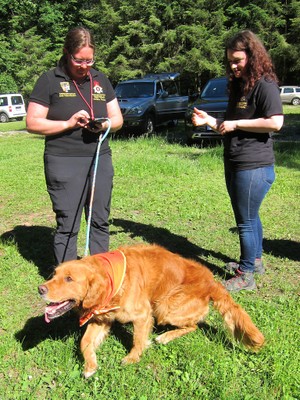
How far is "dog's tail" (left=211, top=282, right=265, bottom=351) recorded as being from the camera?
2.62 m

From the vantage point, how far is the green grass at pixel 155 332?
256 cm

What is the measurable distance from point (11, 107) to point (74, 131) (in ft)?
87.7

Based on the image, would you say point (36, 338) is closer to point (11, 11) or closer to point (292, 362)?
point (292, 362)

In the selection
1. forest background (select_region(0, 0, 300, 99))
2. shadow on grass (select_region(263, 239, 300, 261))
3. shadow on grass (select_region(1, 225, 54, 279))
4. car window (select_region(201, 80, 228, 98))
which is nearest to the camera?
shadow on grass (select_region(1, 225, 54, 279))

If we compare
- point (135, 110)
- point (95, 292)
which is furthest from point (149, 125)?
point (95, 292)

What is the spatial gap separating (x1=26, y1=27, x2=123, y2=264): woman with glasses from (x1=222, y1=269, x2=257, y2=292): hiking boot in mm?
1209

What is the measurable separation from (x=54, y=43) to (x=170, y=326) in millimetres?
40590

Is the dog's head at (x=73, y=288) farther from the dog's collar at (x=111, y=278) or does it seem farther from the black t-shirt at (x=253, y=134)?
the black t-shirt at (x=253, y=134)

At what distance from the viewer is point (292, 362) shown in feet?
8.63

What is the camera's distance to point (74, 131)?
3.18 metres

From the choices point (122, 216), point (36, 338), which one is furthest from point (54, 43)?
point (36, 338)

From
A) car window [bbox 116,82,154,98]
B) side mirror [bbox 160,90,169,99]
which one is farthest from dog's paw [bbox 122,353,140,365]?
side mirror [bbox 160,90,169,99]

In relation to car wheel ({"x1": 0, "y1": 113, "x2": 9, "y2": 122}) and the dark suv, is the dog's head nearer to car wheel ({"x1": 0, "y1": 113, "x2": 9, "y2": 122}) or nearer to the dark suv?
the dark suv

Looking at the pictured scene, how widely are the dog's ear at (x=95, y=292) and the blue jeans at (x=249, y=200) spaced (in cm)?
154
